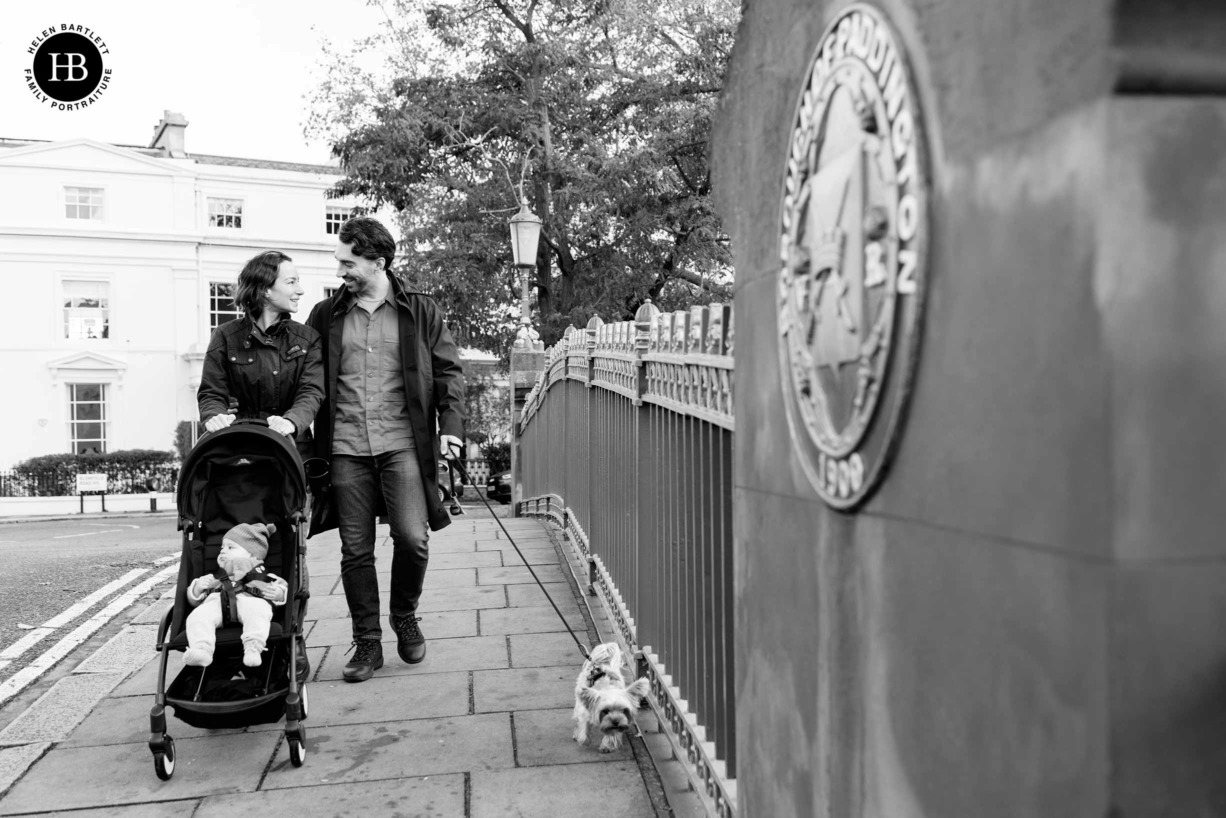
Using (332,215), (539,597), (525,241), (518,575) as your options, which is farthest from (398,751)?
(332,215)

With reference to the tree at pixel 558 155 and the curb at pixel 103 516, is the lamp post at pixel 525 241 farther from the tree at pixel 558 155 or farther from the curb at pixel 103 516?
the curb at pixel 103 516

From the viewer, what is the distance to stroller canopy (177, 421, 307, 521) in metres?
4.07

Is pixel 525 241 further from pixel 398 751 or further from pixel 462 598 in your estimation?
pixel 398 751

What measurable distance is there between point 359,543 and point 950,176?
402 cm

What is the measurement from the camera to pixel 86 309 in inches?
1355

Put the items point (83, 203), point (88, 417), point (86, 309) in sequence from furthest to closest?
point (83, 203)
point (86, 309)
point (88, 417)

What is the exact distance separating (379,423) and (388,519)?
1.46ft

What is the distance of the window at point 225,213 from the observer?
36875mm

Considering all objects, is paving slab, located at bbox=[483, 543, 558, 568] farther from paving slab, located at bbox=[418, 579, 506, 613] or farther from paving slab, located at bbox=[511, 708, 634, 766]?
paving slab, located at bbox=[511, 708, 634, 766]

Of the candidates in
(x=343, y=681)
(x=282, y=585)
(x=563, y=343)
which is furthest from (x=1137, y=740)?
(x=563, y=343)

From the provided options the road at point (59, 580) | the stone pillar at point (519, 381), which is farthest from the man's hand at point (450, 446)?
the stone pillar at point (519, 381)

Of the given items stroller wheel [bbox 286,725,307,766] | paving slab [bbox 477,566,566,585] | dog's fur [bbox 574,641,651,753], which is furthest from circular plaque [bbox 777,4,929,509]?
paving slab [bbox 477,566,566,585]

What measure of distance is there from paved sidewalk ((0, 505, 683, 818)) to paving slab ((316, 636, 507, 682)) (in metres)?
0.01

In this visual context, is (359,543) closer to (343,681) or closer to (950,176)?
(343,681)
